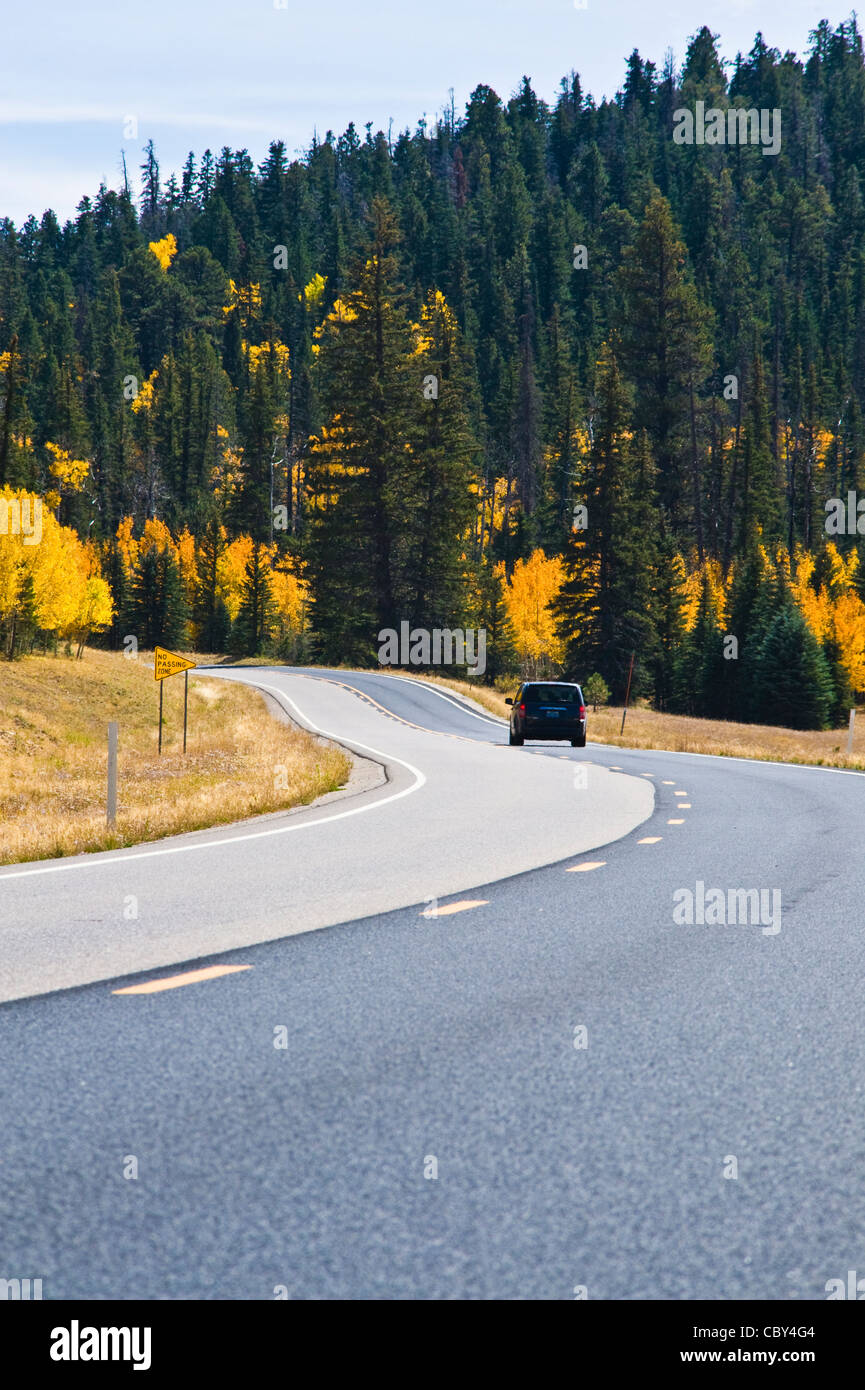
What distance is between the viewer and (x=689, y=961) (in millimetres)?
Result: 7031

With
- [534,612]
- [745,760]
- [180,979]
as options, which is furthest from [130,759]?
[534,612]

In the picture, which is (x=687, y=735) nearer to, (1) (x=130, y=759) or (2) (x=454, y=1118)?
(1) (x=130, y=759)

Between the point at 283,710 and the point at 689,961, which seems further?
the point at 283,710

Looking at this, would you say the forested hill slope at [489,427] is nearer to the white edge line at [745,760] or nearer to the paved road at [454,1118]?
the white edge line at [745,760]

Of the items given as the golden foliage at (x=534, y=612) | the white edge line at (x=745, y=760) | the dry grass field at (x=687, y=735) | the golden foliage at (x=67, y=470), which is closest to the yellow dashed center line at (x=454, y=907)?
the white edge line at (x=745, y=760)

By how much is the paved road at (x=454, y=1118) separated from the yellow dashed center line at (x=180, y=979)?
91mm

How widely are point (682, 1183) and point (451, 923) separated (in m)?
4.39

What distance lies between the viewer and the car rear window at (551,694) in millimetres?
31016

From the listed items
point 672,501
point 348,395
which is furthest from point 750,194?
point 348,395

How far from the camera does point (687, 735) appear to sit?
4903 cm

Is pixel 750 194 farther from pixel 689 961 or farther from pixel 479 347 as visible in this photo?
pixel 689 961

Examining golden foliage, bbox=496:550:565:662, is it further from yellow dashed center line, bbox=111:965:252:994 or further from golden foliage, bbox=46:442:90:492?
yellow dashed center line, bbox=111:965:252:994

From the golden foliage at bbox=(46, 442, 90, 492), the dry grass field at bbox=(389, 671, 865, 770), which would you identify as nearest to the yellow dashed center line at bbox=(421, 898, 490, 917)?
the dry grass field at bbox=(389, 671, 865, 770)
